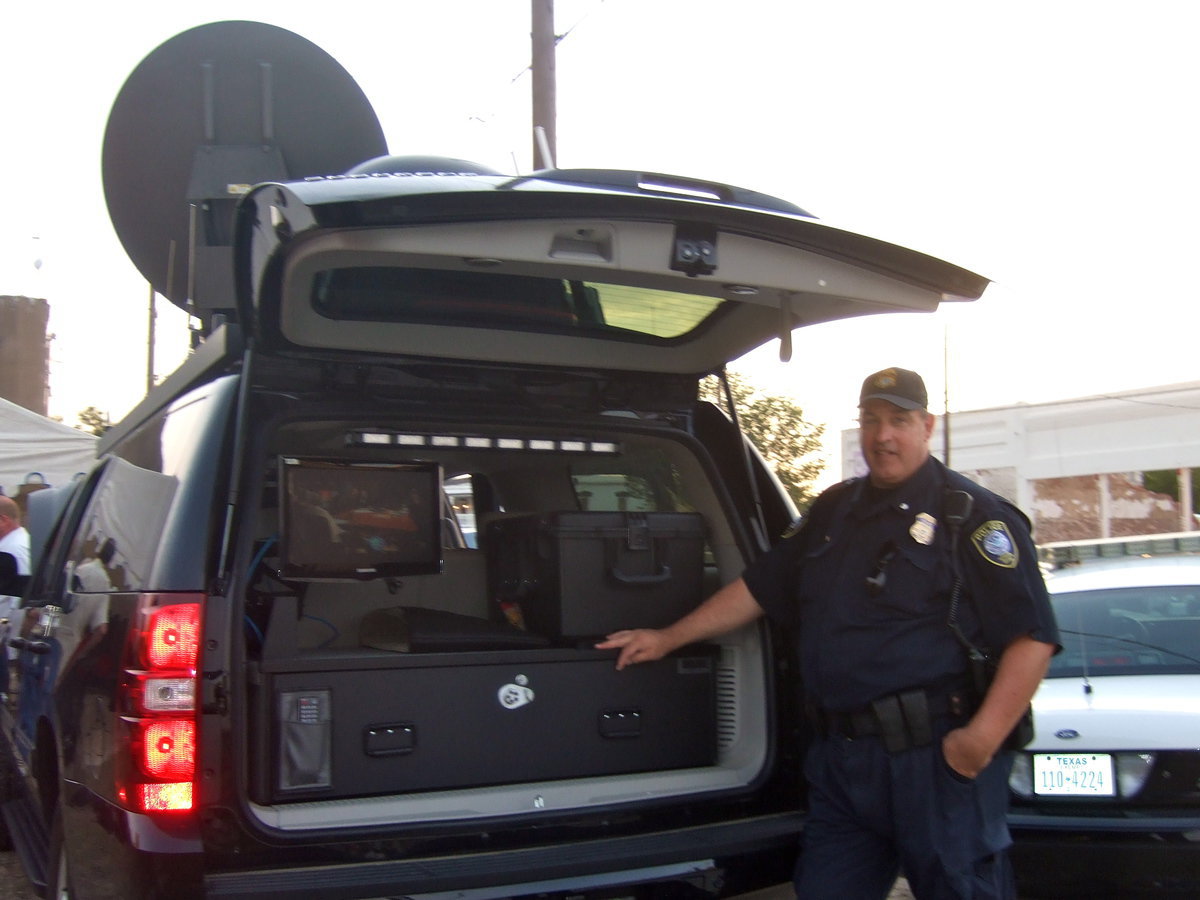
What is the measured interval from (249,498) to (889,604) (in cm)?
155

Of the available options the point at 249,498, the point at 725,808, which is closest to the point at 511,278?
the point at 249,498

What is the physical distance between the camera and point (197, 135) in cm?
543

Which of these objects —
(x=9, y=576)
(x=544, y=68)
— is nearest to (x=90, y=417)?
(x=544, y=68)

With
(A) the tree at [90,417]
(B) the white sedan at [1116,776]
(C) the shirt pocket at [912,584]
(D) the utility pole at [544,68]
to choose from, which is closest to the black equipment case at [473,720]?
(C) the shirt pocket at [912,584]

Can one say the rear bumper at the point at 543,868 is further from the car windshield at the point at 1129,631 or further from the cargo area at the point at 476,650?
the car windshield at the point at 1129,631

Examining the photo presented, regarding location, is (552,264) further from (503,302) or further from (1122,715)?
(1122,715)

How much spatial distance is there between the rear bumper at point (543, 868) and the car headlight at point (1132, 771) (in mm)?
1509

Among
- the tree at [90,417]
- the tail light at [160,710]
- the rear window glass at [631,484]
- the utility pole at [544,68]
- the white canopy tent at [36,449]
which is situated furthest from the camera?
the tree at [90,417]

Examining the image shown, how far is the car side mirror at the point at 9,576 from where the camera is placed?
3.79 meters

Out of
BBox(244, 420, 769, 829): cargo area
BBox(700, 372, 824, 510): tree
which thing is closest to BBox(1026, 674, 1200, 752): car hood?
BBox(244, 420, 769, 829): cargo area

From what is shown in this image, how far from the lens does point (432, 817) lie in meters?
2.82

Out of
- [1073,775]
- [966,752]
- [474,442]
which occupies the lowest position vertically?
[1073,775]

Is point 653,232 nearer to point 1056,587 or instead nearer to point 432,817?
point 432,817

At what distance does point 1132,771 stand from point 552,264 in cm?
274
